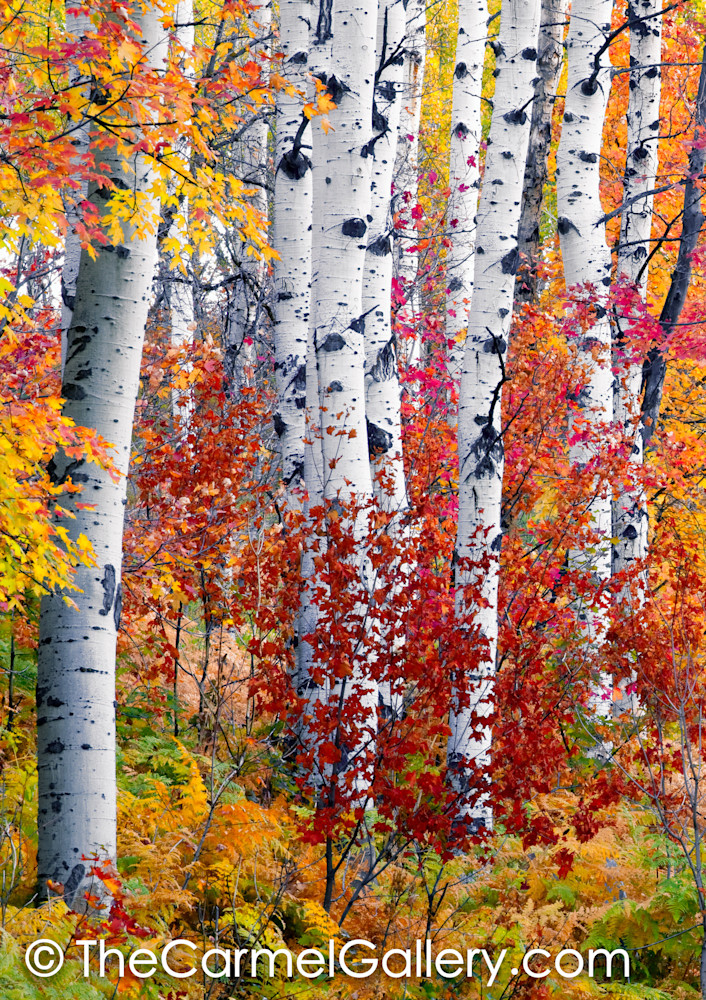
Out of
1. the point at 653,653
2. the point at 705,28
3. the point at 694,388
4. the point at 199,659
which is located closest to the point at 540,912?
the point at 653,653

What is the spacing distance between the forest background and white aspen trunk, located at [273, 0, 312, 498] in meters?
0.03

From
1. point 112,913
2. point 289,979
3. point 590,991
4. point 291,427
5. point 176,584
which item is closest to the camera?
point 112,913

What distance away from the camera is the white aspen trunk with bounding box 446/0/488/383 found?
930 centimetres

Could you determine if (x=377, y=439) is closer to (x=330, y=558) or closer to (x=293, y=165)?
(x=330, y=558)

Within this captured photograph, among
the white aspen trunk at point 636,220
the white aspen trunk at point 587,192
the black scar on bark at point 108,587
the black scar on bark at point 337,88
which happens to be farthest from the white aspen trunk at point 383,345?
the white aspen trunk at point 636,220

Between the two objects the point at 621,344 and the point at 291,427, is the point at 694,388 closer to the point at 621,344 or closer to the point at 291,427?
the point at 621,344

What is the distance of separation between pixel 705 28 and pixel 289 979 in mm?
14639

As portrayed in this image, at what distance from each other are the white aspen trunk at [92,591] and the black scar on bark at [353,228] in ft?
4.71

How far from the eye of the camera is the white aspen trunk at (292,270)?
6680 millimetres

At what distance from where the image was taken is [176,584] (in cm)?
513

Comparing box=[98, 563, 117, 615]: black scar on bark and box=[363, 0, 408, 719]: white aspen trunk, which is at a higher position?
box=[363, 0, 408, 719]: white aspen trunk

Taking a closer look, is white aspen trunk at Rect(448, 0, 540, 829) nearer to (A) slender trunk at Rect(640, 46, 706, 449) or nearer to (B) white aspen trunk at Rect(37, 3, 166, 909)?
(B) white aspen trunk at Rect(37, 3, 166, 909)

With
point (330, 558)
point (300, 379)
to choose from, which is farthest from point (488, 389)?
point (330, 558)

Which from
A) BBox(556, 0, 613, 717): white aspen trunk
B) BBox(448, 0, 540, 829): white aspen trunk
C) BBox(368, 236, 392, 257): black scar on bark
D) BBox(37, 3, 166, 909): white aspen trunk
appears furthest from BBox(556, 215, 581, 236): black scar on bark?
BBox(37, 3, 166, 909): white aspen trunk
